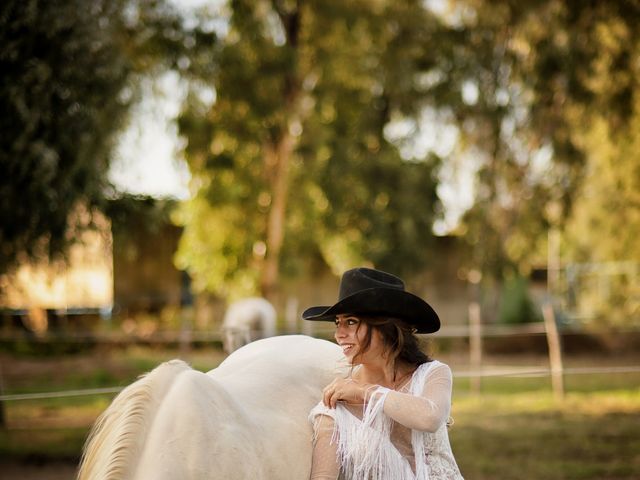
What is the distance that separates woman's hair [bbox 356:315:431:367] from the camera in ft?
8.21

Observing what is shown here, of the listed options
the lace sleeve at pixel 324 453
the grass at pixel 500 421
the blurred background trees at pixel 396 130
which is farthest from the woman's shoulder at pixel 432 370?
the blurred background trees at pixel 396 130

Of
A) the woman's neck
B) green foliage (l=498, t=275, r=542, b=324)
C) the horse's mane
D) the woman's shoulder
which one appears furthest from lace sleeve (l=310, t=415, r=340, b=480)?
green foliage (l=498, t=275, r=542, b=324)

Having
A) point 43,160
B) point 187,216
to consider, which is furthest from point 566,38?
point 43,160

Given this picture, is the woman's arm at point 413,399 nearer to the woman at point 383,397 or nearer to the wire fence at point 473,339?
the woman at point 383,397

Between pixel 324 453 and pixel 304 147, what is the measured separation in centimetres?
1205

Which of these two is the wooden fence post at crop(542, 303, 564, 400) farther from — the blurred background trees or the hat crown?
the hat crown

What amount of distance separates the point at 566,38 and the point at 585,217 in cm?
439

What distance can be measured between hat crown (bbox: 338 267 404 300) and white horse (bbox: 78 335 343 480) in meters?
0.47

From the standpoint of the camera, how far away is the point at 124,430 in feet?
6.92

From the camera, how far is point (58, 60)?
279 inches

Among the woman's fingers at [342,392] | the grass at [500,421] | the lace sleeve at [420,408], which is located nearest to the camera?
the lace sleeve at [420,408]

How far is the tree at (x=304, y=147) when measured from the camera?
44.9 feet

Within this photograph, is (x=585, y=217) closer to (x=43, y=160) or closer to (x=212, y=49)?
(x=212, y=49)

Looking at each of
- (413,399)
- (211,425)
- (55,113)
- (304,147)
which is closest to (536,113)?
(304,147)
